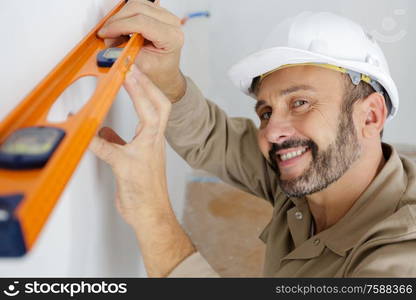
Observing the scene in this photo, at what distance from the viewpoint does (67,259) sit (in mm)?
827

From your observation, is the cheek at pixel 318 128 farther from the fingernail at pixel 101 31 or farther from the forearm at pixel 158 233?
the fingernail at pixel 101 31

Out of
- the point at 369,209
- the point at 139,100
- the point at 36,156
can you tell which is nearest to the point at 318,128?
the point at 369,209

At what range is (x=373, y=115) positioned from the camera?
1367 mm

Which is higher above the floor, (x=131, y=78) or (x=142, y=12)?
(x=142, y=12)

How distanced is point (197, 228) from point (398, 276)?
1638mm

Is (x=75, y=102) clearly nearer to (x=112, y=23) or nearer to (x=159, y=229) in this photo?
(x=112, y=23)

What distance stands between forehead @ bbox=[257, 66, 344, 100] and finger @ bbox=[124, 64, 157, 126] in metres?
0.51

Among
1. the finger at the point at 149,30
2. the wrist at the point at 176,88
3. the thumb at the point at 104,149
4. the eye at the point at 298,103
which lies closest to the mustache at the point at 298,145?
the eye at the point at 298,103

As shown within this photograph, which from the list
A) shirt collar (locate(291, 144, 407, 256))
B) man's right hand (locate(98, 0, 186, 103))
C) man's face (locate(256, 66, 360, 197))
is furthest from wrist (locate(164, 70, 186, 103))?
shirt collar (locate(291, 144, 407, 256))

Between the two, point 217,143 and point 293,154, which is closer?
point 293,154

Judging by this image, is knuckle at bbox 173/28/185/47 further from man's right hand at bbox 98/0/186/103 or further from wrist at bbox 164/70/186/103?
wrist at bbox 164/70/186/103

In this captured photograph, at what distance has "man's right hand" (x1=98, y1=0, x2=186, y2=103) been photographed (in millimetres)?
882

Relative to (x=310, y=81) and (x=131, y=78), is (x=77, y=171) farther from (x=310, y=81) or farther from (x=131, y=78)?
(x=310, y=81)

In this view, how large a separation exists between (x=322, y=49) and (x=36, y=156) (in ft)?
3.36
